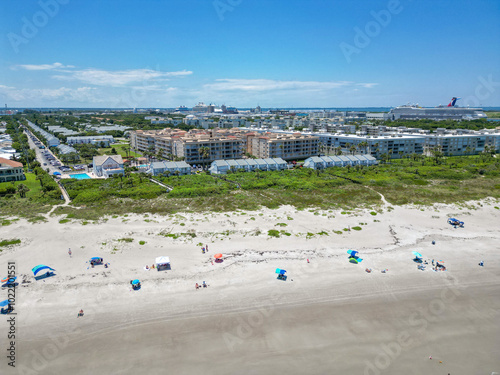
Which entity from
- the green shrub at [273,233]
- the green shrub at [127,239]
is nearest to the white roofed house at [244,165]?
the green shrub at [273,233]

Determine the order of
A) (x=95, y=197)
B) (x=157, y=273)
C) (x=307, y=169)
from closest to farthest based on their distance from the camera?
(x=157, y=273), (x=95, y=197), (x=307, y=169)

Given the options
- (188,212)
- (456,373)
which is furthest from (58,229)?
(456,373)

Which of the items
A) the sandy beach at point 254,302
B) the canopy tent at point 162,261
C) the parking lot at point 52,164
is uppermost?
the parking lot at point 52,164

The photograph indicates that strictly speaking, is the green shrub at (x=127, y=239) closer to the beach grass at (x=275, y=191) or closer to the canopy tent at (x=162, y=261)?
the canopy tent at (x=162, y=261)

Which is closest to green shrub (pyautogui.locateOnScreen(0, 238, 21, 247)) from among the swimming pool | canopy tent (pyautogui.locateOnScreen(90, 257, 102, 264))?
canopy tent (pyautogui.locateOnScreen(90, 257, 102, 264))

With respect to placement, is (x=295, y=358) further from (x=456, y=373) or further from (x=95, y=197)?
(x=95, y=197)

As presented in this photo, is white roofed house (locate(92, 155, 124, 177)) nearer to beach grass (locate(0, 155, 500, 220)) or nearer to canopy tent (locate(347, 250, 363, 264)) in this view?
beach grass (locate(0, 155, 500, 220))
